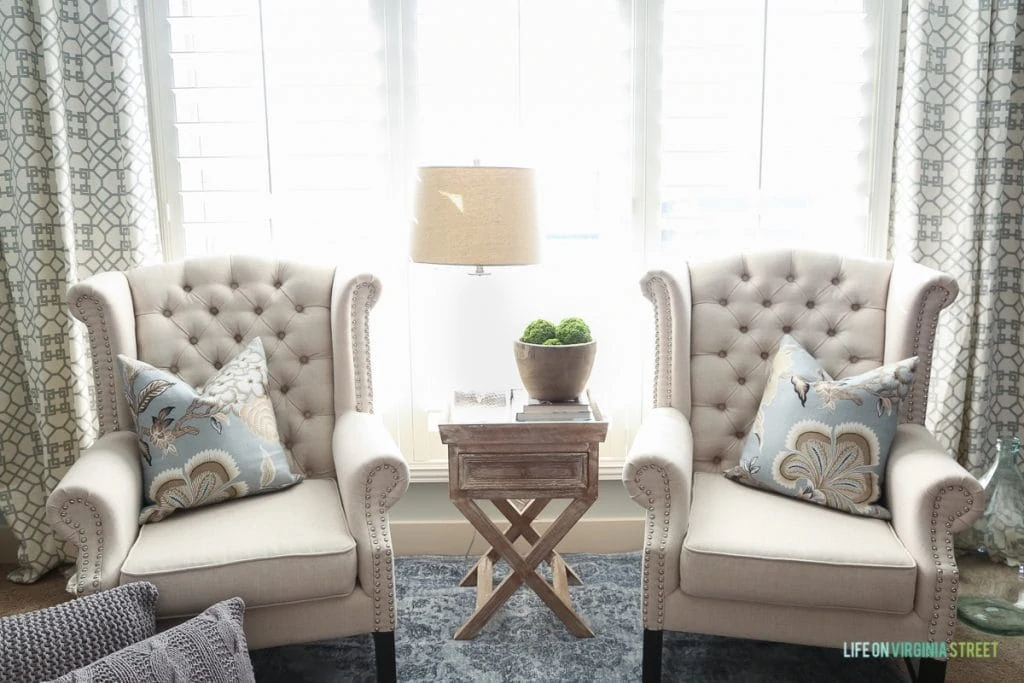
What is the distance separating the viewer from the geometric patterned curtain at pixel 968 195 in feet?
9.12

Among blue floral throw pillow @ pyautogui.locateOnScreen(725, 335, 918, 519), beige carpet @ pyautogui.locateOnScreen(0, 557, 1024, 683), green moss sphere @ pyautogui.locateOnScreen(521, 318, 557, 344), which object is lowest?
beige carpet @ pyautogui.locateOnScreen(0, 557, 1024, 683)

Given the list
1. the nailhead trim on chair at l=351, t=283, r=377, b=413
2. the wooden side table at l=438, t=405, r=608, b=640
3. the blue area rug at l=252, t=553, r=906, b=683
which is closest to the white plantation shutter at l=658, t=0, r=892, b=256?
the wooden side table at l=438, t=405, r=608, b=640

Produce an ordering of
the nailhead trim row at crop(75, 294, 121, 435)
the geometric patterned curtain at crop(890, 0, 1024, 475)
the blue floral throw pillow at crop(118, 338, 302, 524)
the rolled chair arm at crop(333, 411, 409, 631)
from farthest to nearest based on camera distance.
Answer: the geometric patterned curtain at crop(890, 0, 1024, 475)
the nailhead trim row at crop(75, 294, 121, 435)
the blue floral throw pillow at crop(118, 338, 302, 524)
the rolled chair arm at crop(333, 411, 409, 631)

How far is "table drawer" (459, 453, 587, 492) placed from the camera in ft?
7.97

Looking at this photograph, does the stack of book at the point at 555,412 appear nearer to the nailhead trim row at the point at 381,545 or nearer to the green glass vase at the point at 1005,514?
the nailhead trim row at the point at 381,545

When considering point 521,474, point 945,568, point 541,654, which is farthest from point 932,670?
point 521,474

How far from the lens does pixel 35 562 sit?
2945mm

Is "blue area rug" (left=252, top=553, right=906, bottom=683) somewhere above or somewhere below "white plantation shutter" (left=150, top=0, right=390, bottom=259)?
below

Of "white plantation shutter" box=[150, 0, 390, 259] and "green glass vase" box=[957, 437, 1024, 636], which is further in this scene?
"white plantation shutter" box=[150, 0, 390, 259]

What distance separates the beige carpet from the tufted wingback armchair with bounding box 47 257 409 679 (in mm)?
758

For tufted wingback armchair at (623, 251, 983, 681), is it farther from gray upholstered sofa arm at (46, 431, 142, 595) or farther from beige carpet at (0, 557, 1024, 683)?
gray upholstered sofa arm at (46, 431, 142, 595)

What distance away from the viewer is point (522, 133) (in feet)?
9.43

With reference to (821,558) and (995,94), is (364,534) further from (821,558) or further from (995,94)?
(995,94)

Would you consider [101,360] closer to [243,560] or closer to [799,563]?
[243,560]
